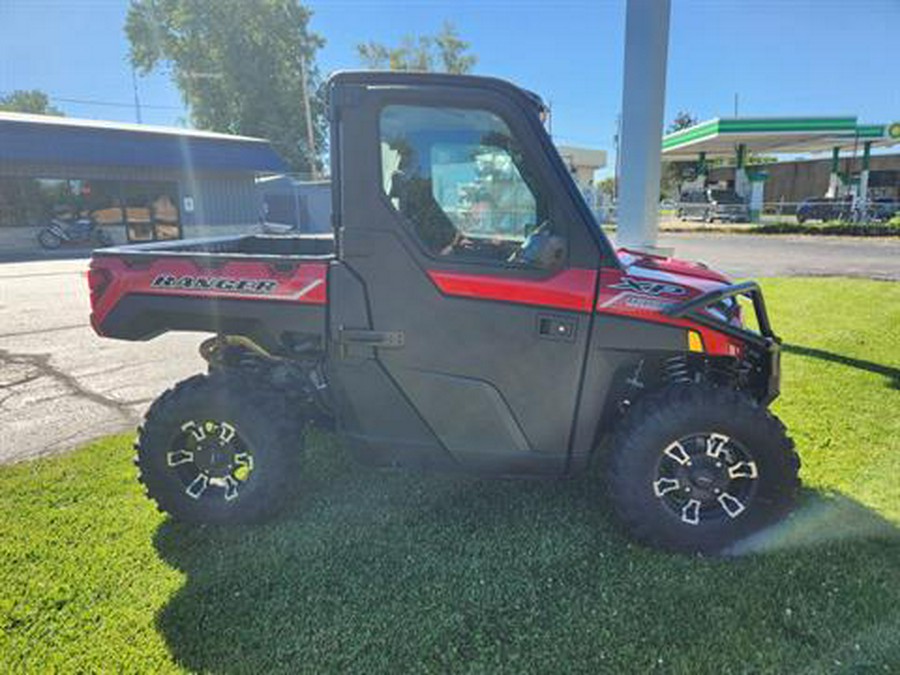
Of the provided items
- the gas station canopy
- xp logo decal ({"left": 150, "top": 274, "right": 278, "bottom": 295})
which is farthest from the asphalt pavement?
the gas station canopy

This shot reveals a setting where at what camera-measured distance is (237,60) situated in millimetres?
40469

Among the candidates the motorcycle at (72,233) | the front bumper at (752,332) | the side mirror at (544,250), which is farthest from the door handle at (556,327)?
the motorcycle at (72,233)

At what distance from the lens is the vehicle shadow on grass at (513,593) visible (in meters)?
2.31

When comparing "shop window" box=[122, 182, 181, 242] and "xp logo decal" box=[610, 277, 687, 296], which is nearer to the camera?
"xp logo decal" box=[610, 277, 687, 296]

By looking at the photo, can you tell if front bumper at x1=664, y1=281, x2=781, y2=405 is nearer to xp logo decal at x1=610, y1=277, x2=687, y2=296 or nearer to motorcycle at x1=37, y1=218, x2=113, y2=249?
xp logo decal at x1=610, y1=277, x2=687, y2=296

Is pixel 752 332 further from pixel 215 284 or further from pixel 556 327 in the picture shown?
pixel 215 284

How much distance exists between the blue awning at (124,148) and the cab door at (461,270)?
22.5 metres

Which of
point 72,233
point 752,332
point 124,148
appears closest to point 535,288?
point 752,332

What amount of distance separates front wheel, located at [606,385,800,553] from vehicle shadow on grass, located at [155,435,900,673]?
15 centimetres

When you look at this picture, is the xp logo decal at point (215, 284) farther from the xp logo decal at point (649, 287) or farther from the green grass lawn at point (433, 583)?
the xp logo decal at point (649, 287)

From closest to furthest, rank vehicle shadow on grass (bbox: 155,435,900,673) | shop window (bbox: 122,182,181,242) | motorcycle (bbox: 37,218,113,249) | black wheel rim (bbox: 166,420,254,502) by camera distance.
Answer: vehicle shadow on grass (bbox: 155,435,900,673) → black wheel rim (bbox: 166,420,254,502) → motorcycle (bbox: 37,218,113,249) → shop window (bbox: 122,182,181,242)

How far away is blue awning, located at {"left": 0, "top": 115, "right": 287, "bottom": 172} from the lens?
64.5ft

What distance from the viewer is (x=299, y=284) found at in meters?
2.96

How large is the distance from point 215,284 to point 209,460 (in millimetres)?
994
